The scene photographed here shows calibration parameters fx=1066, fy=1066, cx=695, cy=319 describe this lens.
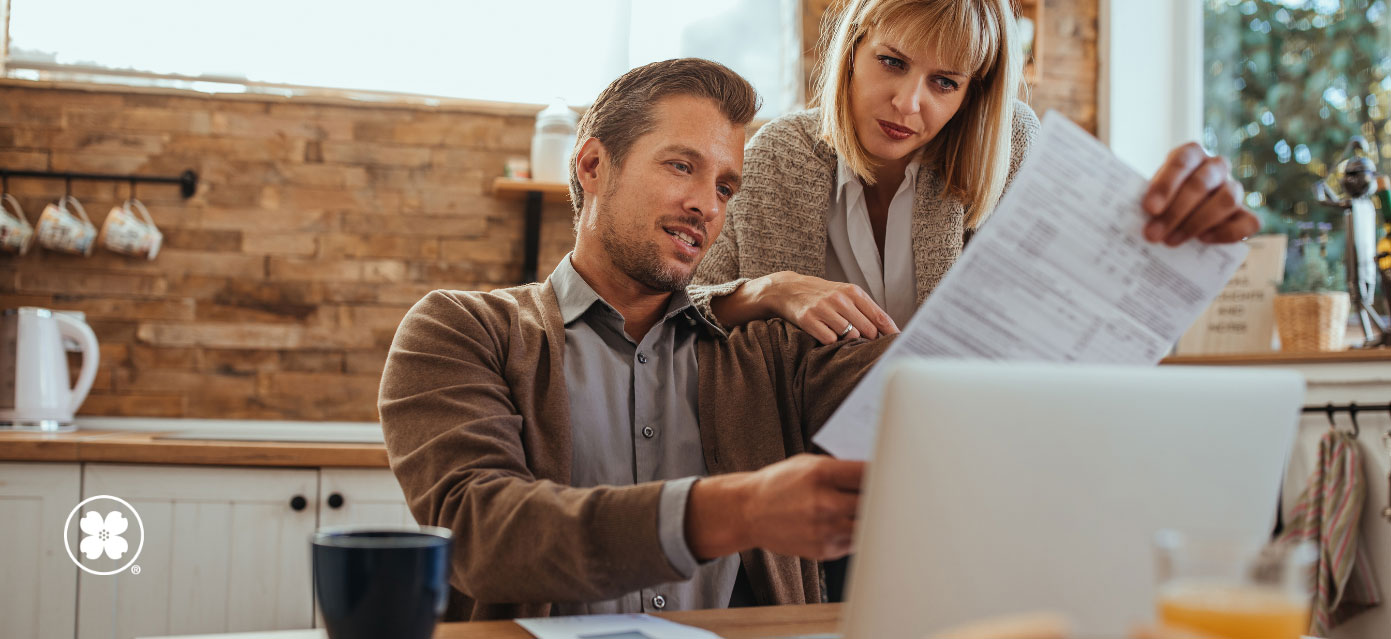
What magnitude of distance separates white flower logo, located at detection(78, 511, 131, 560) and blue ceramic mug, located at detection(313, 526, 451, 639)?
5.93ft

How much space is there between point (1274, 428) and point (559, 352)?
2.59 ft

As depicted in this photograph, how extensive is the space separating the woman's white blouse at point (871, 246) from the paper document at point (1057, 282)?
37.7 inches

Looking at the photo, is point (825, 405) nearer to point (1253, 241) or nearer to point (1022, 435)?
point (1022, 435)

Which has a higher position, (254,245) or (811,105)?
(811,105)

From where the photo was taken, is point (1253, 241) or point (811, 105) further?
point (1253, 241)

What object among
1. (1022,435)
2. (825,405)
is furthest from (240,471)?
(1022,435)

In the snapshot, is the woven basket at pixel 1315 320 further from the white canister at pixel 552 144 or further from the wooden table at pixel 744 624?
the wooden table at pixel 744 624

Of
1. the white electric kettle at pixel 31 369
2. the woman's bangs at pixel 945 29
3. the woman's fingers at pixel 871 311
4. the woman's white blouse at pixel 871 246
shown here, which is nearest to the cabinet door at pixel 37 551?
the white electric kettle at pixel 31 369

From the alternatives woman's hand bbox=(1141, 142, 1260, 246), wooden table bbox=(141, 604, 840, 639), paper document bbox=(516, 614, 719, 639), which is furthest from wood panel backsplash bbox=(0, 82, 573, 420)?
woman's hand bbox=(1141, 142, 1260, 246)

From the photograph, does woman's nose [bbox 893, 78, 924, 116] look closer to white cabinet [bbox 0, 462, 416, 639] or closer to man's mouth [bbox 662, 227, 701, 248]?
man's mouth [bbox 662, 227, 701, 248]

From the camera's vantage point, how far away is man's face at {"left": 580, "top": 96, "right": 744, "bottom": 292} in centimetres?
137

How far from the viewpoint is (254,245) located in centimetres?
276

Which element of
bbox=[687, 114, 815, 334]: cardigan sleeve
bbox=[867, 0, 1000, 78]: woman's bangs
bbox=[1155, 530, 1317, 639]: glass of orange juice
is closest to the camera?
bbox=[1155, 530, 1317, 639]: glass of orange juice

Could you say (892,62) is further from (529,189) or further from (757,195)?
(529,189)
